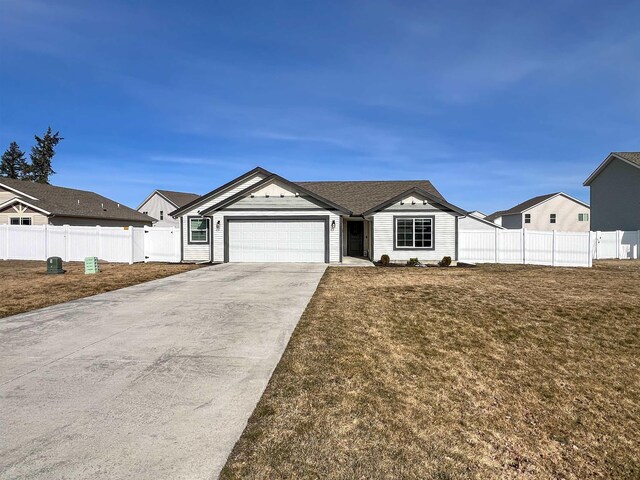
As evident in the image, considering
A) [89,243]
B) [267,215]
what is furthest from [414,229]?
[89,243]

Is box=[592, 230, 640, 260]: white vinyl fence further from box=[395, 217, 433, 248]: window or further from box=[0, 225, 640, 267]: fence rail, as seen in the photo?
box=[395, 217, 433, 248]: window

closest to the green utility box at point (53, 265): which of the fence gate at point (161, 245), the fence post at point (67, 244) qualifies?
the fence gate at point (161, 245)

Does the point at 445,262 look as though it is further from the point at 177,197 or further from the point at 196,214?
the point at 177,197

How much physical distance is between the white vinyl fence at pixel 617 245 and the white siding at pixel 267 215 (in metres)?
18.5

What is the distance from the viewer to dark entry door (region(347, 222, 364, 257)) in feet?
79.9

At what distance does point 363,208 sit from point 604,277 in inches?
469

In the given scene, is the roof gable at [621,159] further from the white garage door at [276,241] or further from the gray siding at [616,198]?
the white garage door at [276,241]

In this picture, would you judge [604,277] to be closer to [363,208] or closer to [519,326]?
[519,326]

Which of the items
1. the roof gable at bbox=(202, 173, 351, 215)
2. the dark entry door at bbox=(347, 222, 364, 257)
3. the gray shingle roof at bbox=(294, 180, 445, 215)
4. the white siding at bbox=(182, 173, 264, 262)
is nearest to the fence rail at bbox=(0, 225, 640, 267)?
the white siding at bbox=(182, 173, 264, 262)

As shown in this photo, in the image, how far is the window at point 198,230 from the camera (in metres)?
20.7

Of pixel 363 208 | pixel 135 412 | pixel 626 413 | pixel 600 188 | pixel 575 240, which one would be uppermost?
pixel 600 188

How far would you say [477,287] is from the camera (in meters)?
11.3

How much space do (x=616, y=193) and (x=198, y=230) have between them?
32.7 m

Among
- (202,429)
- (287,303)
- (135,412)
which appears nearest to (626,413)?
(202,429)
